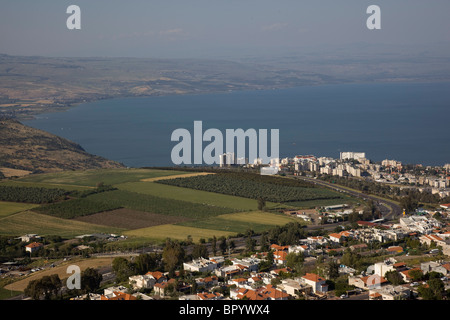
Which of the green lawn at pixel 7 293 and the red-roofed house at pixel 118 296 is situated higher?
the red-roofed house at pixel 118 296

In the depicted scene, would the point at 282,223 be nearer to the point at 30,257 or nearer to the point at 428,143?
the point at 30,257

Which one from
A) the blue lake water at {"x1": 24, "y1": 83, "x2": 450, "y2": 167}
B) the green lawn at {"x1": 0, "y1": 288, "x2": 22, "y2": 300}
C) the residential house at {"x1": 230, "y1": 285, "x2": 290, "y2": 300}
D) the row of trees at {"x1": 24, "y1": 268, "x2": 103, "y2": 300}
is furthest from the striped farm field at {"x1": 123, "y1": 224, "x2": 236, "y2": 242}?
the blue lake water at {"x1": 24, "y1": 83, "x2": 450, "y2": 167}

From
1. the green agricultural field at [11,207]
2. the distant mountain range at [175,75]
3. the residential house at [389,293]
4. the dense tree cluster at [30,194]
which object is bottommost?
the green agricultural field at [11,207]

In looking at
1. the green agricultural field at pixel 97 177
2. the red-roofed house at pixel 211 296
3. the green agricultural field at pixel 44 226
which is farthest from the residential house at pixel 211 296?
the green agricultural field at pixel 97 177

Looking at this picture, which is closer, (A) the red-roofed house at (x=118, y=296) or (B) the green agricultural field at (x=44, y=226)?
(A) the red-roofed house at (x=118, y=296)

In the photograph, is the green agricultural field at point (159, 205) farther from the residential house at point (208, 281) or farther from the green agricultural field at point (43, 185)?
the residential house at point (208, 281)

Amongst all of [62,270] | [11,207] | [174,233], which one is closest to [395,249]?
[174,233]

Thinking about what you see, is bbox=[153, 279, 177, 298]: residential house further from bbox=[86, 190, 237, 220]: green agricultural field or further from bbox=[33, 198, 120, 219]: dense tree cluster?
bbox=[33, 198, 120, 219]: dense tree cluster

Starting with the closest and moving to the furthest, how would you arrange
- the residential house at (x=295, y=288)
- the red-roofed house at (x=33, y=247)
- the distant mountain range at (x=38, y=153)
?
the residential house at (x=295, y=288), the red-roofed house at (x=33, y=247), the distant mountain range at (x=38, y=153)
